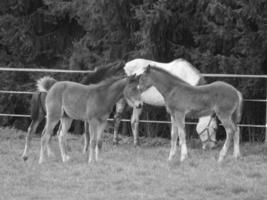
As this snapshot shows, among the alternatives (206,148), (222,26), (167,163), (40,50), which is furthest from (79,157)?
(40,50)

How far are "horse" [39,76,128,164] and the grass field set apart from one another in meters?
0.46

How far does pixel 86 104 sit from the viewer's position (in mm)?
11008

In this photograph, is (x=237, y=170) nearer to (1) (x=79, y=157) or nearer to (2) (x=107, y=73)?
(1) (x=79, y=157)

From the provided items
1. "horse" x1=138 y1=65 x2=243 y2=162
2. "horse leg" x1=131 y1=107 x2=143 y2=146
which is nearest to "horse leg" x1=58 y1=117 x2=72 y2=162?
"horse" x1=138 y1=65 x2=243 y2=162

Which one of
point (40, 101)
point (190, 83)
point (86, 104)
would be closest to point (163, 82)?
point (86, 104)

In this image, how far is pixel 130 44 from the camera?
17.6 m

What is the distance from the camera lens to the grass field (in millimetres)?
8133

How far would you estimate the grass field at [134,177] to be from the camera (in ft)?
26.7

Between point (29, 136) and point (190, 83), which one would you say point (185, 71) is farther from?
point (29, 136)

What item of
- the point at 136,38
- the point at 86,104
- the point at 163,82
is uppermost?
the point at 136,38

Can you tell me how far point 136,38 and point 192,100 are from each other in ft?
20.1

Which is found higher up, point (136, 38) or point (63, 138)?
point (136, 38)

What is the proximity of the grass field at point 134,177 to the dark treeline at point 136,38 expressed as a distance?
372 centimetres

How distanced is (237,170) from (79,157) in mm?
3058
